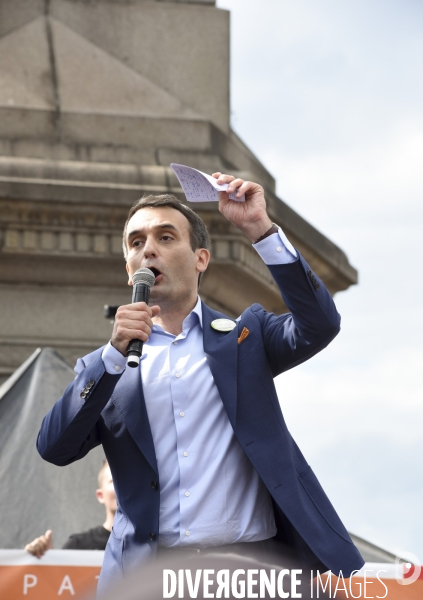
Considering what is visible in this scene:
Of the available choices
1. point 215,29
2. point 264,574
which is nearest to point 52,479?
point 215,29

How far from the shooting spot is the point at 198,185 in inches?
172

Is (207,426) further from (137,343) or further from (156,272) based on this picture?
(156,272)

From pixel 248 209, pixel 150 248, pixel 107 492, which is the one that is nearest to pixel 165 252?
pixel 150 248

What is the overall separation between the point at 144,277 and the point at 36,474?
3569mm

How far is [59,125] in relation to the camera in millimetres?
8375

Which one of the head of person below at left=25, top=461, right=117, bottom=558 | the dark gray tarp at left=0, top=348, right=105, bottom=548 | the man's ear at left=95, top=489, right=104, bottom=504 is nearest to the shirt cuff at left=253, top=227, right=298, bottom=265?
the head of person below at left=25, top=461, right=117, bottom=558

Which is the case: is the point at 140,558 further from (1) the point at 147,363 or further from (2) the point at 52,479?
(2) the point at 52,479

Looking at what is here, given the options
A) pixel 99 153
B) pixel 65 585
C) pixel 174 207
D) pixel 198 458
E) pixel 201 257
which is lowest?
pixel 198 458

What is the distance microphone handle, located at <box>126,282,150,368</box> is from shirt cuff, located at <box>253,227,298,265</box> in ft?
1.51

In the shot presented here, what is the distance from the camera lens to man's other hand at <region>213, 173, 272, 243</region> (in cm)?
429

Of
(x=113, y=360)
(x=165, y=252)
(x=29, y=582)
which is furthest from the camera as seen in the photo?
(x=29, y=582)

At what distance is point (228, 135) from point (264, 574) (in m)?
6.80

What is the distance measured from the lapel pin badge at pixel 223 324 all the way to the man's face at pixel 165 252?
147mm

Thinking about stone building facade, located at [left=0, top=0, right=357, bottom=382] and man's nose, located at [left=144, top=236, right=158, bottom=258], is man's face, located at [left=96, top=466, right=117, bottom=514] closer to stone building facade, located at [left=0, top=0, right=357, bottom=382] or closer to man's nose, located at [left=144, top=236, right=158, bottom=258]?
stone building facade, located at [left=0, top=0, right=357, bottom=382]
